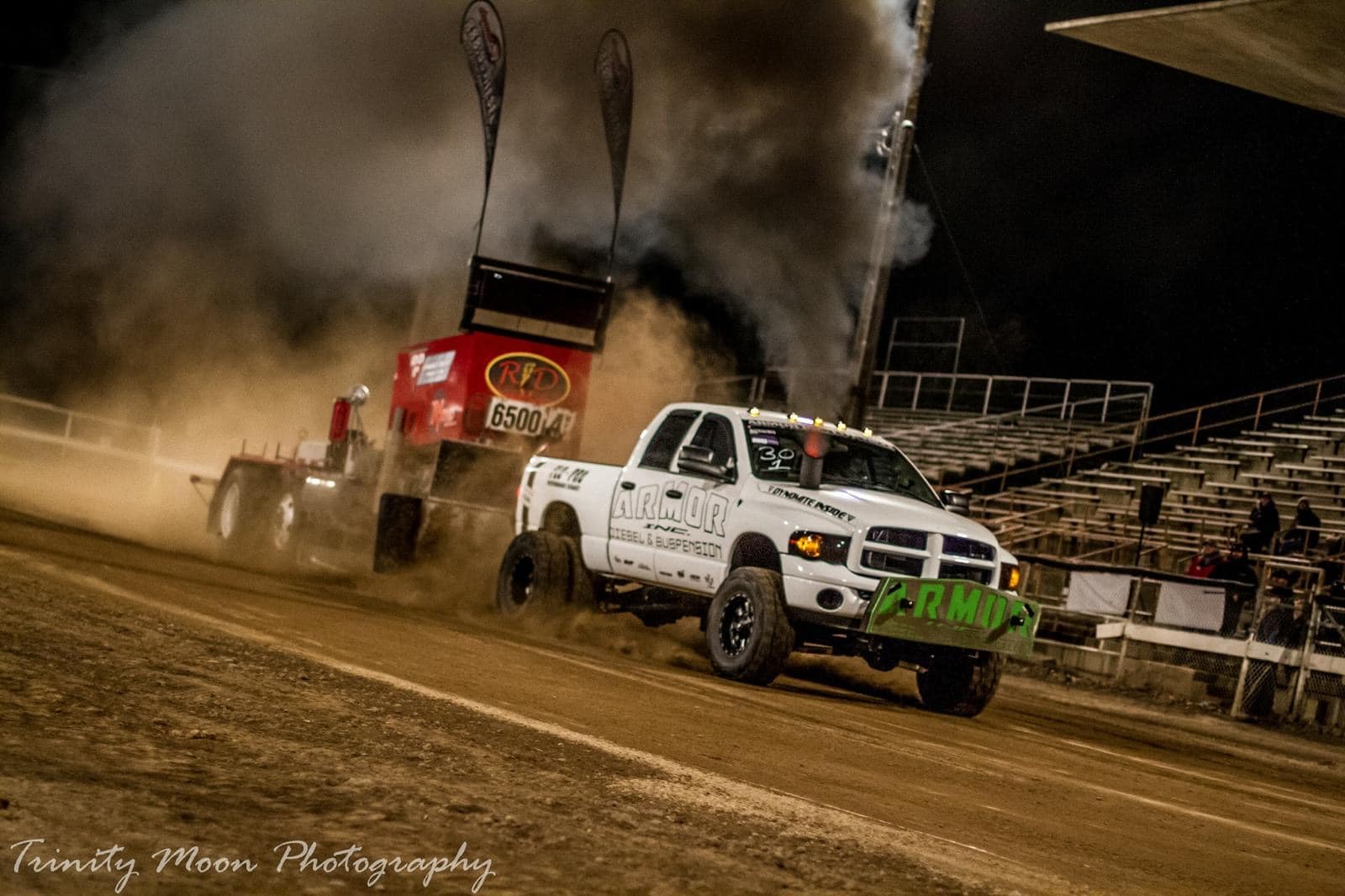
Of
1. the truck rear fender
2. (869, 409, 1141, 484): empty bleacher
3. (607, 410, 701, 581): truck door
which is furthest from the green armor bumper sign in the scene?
(869, 409, 1141, 484): empty bleacher

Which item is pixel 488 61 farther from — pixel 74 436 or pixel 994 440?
pixel 74 436

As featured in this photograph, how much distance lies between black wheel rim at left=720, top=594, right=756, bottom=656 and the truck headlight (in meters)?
0.49

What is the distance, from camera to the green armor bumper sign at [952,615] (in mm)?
9883

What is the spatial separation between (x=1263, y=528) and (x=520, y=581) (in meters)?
10.4

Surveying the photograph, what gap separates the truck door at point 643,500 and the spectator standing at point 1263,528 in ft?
31.1

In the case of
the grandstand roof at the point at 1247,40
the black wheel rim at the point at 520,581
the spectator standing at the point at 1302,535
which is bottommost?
the black wheel rim at the point at 520,581

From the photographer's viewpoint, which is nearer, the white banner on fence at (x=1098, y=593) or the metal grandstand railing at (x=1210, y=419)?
the white banner on fence at (x=1098, y=593)

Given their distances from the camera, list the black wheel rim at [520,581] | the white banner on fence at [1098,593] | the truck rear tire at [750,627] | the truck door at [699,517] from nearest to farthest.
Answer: the truck rear tire at [750,627], the truck door at [699,517], the black wheel rim at [520,581], the white banner on fence at [1098,593]

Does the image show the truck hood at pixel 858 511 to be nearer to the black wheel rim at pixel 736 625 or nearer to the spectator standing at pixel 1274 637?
the black wheel rim at pixel 736 625

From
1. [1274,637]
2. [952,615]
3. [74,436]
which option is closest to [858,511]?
[952,615]

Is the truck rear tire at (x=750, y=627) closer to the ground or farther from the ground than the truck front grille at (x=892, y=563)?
closer to the ground

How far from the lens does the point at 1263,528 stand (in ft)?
60.7

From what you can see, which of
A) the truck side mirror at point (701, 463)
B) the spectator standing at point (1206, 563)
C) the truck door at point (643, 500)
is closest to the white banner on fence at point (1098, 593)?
the spectator standing at point (1206, 563)

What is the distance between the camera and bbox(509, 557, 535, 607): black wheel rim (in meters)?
12.7
